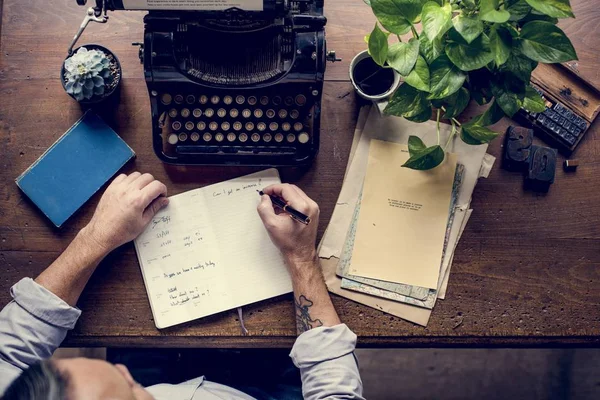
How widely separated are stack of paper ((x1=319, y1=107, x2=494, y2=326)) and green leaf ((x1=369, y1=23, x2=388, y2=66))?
316 mm

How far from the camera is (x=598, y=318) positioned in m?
1.64

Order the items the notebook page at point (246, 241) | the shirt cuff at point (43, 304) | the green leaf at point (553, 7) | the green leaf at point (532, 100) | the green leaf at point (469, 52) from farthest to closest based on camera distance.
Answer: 1. the notebook page at point (246, 241)
2. the shirt cuff at point (43, 304)
3. the green leaf at point (532, 100)
4. the green leaf at point (469, 52)
5. the green leaf at point (553, 7)

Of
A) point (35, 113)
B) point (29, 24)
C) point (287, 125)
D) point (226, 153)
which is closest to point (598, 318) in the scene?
point (287, 125)

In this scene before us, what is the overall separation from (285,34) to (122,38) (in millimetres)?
518

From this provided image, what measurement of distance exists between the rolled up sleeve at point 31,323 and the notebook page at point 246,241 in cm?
44

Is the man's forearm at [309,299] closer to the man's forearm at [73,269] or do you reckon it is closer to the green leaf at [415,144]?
the green leaf at [415,144]

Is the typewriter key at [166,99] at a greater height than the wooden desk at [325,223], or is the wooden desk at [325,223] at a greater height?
the typewriter key at [166,99]

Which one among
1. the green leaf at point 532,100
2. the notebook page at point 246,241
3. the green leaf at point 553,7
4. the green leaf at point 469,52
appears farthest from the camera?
the notebook page at point 246,241

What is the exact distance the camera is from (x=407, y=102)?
1437 millimetres

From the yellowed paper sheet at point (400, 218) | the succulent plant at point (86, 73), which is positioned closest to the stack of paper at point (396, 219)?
the yellowed paper sheet at point (400, 218)

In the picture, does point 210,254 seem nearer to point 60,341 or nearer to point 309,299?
point 309,299

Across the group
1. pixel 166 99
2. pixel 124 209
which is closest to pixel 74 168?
pixel 124 209

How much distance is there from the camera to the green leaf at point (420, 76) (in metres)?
1.33

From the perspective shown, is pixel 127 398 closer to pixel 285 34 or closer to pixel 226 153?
pixel 226 153
